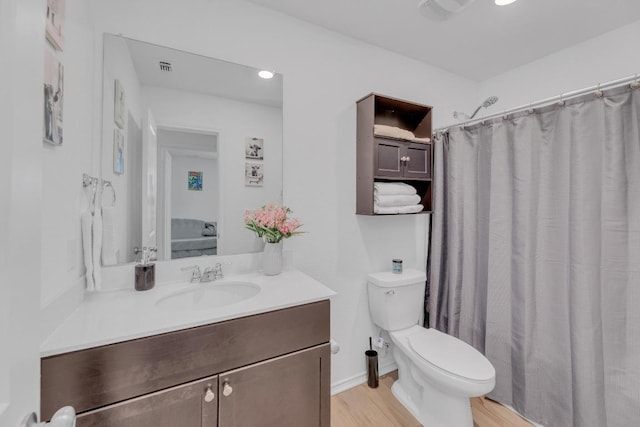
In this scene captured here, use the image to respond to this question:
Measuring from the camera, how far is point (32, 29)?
0.43m

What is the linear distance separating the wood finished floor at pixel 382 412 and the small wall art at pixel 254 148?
161cm

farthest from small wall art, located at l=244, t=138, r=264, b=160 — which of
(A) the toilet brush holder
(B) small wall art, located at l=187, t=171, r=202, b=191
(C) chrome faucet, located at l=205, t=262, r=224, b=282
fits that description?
(A) the toilet brush holder

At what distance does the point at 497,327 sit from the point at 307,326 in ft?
4.42

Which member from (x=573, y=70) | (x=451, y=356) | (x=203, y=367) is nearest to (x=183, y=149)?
(x=203, y=367)

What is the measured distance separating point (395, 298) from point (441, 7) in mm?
1701

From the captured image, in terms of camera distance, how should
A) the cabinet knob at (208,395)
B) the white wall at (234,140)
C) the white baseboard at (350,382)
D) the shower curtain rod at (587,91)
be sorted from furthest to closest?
the white baseboard at (350,382), the white wall at (234,140), the shower curtain rod at (587,91), the cabinet knob at (208,395)

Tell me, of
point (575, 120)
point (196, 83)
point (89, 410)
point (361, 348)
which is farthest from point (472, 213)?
point (89, 410)

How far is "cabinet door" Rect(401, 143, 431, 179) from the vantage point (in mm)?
1926

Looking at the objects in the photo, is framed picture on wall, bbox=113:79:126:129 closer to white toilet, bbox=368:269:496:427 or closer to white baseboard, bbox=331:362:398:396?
white toilet, bbox=368:269:496:427

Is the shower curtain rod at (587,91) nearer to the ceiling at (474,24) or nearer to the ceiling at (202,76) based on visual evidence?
the ceiling at (474,24)

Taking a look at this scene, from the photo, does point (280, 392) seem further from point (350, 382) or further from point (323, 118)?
point (323, 118)

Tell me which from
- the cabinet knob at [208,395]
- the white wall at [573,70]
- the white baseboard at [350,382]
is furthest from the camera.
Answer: the white baseboard at [350,382]

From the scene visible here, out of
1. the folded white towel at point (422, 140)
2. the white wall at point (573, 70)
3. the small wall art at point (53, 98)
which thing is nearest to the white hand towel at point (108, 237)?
the small wall art at point (53, 98)

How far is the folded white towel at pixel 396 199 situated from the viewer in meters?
1.82
